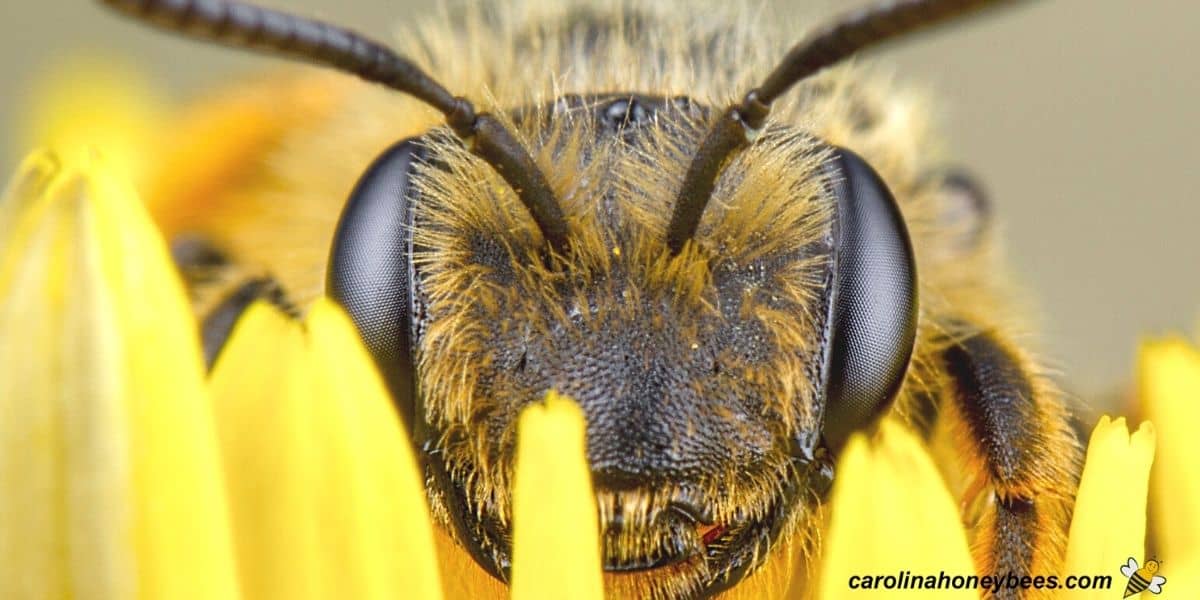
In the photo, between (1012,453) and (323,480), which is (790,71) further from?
(323,480)

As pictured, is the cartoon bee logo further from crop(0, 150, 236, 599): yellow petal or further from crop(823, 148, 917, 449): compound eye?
crop(0, 150, 236, 599): yellow petal

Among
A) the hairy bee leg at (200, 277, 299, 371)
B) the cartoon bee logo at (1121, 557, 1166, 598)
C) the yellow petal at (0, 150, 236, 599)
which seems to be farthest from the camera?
the hairy bee leg at (200, 277, 299, 371)

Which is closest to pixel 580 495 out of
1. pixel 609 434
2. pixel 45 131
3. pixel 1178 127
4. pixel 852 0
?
pixel 609 434

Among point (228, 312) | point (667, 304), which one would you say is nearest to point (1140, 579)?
point (667, 304)

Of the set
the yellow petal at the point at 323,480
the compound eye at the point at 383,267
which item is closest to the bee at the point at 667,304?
the compound eye at the point at 383,267

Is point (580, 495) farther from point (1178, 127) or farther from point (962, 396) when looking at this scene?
point (1178, 127)

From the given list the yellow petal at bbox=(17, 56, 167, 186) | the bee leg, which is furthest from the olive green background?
the bee leg
